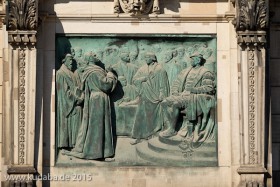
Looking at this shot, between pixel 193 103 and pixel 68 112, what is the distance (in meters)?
2.15

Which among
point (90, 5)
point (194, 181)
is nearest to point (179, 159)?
point (194, 181)

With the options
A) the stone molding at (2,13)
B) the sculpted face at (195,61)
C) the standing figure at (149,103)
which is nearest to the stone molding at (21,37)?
the stone molding at (2,13)

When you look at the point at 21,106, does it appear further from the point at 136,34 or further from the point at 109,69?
the point at 136,34

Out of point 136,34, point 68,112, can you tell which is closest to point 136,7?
point 136,34

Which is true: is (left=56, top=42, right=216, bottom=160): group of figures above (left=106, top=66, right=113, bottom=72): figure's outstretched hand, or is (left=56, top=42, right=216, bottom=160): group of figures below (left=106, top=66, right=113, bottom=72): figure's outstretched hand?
below

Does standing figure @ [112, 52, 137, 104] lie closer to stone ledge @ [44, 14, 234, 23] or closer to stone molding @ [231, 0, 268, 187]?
stone ledge @ [44, 14, 234, 23]

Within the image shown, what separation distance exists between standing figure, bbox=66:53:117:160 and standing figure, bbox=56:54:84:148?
4.3 inches

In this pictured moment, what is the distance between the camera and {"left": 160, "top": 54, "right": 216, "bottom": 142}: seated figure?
57.4 ft

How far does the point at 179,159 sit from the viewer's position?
17.5m

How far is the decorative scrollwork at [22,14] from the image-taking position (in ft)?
56.1

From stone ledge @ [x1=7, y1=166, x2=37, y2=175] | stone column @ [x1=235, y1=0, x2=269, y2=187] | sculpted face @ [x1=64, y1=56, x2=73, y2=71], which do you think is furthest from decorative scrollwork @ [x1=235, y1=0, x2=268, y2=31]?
stone ledge @ [x1=7, y1=166, x2=37, y2=175]

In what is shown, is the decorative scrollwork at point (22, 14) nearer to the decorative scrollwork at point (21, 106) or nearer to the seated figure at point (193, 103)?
the decorative scrollwork at point (21, 106)

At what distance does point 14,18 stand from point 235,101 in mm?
4016

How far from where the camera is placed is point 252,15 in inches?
681
